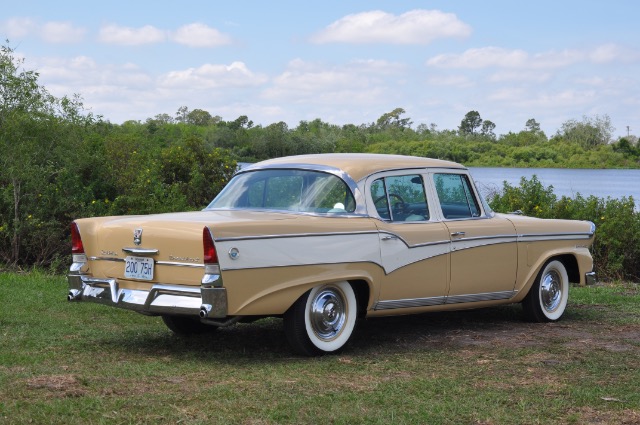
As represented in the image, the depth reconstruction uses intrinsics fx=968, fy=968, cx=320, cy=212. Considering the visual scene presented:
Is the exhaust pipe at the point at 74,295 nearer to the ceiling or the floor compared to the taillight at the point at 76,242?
nearer to the floor

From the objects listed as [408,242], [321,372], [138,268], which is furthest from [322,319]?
[138,268]

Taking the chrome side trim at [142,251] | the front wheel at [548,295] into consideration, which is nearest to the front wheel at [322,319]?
the chrome side trim at [142,251]

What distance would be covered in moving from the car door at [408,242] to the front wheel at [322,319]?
35cm

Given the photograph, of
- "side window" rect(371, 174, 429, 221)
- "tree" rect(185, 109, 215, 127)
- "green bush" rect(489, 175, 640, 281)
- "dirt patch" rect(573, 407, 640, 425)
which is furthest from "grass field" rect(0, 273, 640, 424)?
"tree" rect(185, 109, 215, 127)

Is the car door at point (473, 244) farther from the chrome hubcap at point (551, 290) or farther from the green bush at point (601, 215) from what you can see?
the green bush at point (601, 215)

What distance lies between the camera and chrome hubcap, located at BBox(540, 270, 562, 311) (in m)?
9.91

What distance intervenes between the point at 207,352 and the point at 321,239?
1355 millimetres

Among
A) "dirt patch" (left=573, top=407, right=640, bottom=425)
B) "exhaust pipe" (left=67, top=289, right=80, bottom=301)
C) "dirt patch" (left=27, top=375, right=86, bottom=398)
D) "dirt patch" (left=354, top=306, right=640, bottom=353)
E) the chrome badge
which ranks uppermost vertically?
the chrome badge

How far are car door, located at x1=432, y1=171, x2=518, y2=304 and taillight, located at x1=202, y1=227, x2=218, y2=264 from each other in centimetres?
259

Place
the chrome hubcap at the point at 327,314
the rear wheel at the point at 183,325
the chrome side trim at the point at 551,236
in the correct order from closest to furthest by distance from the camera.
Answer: the chrome hubcap at the point at 327,314, the rear wheel at the point at 183,325, the chrome side trim at the point at 551,236

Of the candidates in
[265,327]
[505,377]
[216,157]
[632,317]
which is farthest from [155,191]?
[505,377]

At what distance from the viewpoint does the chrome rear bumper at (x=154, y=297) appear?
7.02m

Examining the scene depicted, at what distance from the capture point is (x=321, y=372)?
7.11 m

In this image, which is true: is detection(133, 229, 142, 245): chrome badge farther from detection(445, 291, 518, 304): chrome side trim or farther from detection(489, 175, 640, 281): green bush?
detection(489, 175, 640, 281): green bush
